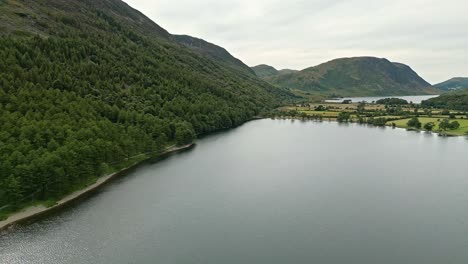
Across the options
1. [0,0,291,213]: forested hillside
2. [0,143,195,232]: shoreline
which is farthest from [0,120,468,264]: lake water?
[0,0,291,213]: forested hillside

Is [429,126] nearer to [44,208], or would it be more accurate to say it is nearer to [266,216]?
[266,216]

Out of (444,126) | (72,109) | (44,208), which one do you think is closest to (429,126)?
(444,126)

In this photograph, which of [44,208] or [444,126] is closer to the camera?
[44,208]

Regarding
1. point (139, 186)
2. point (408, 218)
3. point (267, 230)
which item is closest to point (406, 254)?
point (408, 218)

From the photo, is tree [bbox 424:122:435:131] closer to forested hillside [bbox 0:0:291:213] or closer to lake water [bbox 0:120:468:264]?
lake water [bbox 0:120:468:264]

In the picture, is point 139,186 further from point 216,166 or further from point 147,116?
point 147,116

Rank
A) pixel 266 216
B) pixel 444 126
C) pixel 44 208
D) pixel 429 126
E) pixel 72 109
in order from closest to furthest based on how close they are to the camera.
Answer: pixel 44 208, pixel 266 216, pixel 72 109, pixel 444 126, pixel 429 126

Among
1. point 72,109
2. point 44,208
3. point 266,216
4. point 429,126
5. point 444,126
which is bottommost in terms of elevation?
point 266,216
